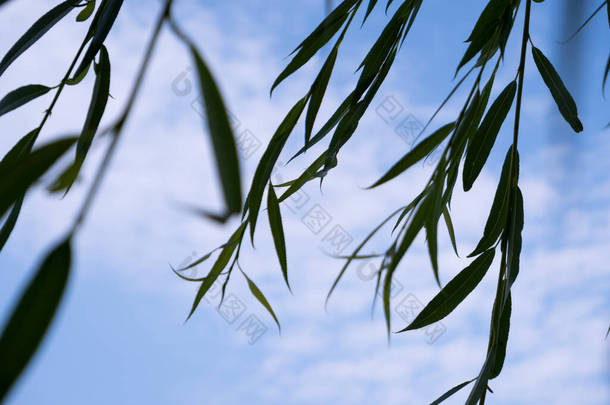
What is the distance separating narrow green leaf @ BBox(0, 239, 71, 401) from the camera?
14 cm

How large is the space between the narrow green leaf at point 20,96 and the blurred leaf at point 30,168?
225mm

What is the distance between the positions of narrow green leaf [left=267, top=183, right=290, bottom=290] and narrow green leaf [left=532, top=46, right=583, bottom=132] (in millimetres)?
259

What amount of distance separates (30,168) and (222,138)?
Result: 5 cm

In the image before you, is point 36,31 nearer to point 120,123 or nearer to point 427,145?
point 120,123

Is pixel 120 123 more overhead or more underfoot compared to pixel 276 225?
more overhead

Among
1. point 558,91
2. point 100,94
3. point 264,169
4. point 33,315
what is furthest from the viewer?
point 558,91

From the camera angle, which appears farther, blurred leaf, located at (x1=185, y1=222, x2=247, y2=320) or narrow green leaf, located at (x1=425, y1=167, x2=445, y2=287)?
blurred leaf, located at (x1=185, y1=222, x2=247, y2=320)

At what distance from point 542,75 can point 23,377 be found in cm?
55

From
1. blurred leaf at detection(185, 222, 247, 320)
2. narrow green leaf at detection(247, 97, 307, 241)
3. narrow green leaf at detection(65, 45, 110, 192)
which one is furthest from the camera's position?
blurred leaf at detection(185, 222, 247, 320)

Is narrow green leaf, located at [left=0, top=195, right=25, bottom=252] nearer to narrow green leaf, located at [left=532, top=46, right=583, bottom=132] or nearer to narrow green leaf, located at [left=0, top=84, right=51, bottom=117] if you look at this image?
narrow green leaf, located at [left=0, top=84, right=51, bottom=117]

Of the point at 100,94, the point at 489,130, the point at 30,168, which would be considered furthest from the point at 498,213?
the point at 30,168

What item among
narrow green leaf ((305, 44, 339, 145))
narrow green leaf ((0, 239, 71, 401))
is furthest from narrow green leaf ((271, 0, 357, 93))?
narrow green leaf ((0, 239, 71, 401))

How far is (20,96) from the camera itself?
14.5 inches

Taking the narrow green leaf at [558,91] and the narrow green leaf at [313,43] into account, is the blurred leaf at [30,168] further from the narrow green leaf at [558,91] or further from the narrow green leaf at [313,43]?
the narrow green leaf at [558,91]
